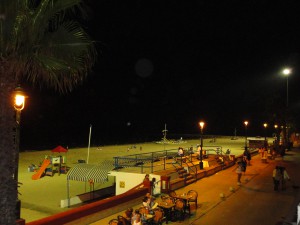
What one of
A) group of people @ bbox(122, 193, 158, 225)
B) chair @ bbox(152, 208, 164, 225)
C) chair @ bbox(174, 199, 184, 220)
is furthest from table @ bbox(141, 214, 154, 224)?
chair @ bbox(174, 199, 184, 220)

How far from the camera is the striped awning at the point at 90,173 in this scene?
58.2ft

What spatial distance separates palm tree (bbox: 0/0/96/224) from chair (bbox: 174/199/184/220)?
884 cm

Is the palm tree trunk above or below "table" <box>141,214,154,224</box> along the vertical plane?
above

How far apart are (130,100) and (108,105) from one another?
12984mm

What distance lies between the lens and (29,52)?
5.10m

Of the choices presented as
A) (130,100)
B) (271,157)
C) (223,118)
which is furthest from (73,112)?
(271,157)

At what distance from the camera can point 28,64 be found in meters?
5.23

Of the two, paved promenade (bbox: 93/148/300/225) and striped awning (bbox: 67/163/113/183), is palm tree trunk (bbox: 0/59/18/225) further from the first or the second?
striped awning (bbox: 67/163/113/183)

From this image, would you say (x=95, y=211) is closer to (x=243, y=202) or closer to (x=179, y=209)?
(x=179, y=209)

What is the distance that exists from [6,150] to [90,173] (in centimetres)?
1330

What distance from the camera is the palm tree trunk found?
4.95 metres

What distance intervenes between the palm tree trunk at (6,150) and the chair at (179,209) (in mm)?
8929

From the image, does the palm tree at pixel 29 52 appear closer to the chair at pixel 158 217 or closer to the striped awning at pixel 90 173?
the chair at pixel 158 217

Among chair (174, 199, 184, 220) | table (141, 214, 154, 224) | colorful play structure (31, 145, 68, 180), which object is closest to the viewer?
table (141, 214, 154, 224)
